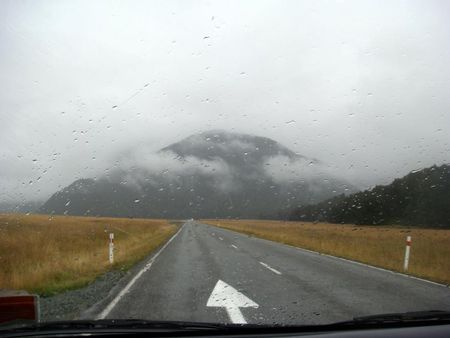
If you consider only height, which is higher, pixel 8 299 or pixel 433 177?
pixel 433 177

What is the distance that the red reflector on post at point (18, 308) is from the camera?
377cm

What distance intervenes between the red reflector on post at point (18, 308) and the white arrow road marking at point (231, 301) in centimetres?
332

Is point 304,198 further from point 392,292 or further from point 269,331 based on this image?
point 269,331

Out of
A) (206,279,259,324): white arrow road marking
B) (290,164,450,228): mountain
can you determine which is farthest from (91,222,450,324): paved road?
(290,164,450,228): mountain

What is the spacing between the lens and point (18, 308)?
12.6ft

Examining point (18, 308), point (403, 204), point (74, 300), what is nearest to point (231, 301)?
point (74, 300)

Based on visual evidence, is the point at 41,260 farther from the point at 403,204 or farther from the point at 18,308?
the point at 18,308

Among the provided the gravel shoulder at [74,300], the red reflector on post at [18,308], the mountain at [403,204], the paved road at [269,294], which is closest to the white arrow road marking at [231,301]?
the paved road at [269,294]

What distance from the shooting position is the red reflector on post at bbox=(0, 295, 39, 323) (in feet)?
12.4

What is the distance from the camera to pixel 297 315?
272 inches

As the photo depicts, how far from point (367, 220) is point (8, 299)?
9640 millimetres

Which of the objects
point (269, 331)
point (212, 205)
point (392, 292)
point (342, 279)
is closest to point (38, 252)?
point (212, 205)

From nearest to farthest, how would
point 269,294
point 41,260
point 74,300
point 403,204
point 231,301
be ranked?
point 231,301
point 74,300
point 269,294
point 403,204
point 41,260

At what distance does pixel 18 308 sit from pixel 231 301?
4933mm
